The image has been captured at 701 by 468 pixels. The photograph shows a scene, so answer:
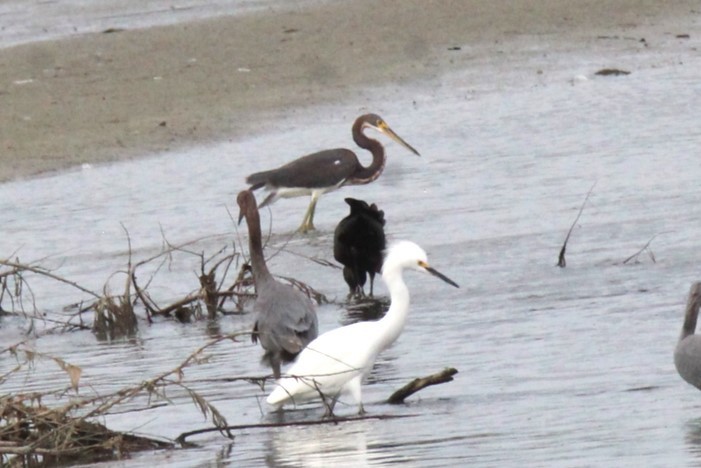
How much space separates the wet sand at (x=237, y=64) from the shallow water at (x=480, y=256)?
1.56 ft

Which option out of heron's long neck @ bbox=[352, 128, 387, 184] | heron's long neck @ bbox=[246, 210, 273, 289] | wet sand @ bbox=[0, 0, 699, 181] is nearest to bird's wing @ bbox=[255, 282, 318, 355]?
heron's long neck @ bbox=[246, 210, 273, 289]

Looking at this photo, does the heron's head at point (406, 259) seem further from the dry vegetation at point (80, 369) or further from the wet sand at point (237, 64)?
the wet sand at point (237, 64)

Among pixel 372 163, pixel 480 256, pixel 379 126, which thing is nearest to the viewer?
pixel 480 256

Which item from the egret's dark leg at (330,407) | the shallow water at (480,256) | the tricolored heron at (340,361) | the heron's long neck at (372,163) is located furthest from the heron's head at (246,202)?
the heron's long neck at (372,163)

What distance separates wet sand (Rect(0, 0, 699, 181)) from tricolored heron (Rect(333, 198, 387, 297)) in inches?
218

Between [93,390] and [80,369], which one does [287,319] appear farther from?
[80,369]

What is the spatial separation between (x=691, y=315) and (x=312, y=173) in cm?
677

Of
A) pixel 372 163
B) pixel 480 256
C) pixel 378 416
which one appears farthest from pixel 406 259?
pixel 372 163

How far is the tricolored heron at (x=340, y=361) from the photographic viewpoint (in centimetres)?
780

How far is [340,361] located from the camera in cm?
779

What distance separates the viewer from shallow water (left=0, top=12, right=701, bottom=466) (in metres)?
7.18

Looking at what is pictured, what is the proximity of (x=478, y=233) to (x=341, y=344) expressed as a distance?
447cm

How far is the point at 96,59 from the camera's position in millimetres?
20844

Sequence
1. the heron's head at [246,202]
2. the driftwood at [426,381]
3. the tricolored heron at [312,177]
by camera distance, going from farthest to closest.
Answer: the tricolored heron at [312,177], the heron's head at [246,202], the driftwood at [426,381]
